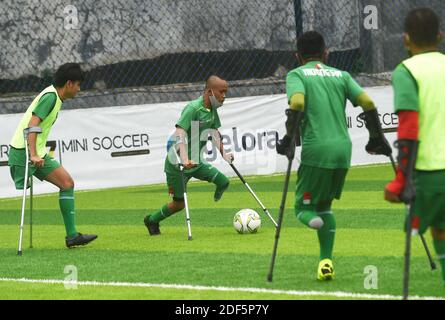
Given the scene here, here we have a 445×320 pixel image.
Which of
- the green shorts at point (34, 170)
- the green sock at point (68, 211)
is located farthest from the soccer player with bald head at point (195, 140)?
the green shorts at point (34, 170)

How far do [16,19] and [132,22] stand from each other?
2.34 metres

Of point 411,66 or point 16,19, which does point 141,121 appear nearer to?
point 16,19

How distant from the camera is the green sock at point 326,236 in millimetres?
9914

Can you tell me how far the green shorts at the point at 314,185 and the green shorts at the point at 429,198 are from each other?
187 cm

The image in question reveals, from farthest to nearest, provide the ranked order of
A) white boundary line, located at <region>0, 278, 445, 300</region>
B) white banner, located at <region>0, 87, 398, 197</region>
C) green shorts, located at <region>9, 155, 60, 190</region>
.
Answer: white banner, located at <region>0, 87, 398, 197</region> → green shorts, located at <region>9, 155, 60, 190</region> → white boundary line, located at <region>0, 278, 445, 300</region>

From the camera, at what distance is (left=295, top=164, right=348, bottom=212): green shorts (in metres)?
9.90

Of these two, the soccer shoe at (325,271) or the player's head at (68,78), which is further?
the player's head at (68,78)

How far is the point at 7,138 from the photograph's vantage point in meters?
21.1

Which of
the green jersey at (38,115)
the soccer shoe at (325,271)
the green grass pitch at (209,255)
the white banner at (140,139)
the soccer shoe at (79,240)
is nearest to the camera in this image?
the green grass pitch at (209,255)

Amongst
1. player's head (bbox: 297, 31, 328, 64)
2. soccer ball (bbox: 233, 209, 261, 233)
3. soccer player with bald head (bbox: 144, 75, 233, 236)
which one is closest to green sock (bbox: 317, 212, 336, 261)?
player's head (bbox: 297, 31, 328, 64)

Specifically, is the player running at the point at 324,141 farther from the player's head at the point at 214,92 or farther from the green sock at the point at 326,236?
the player's head at the point at 214,92

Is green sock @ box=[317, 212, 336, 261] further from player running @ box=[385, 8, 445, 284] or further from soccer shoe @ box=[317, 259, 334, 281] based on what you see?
player running @ box=[385, 8, 445, 284]

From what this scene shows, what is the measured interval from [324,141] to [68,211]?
4.55m
